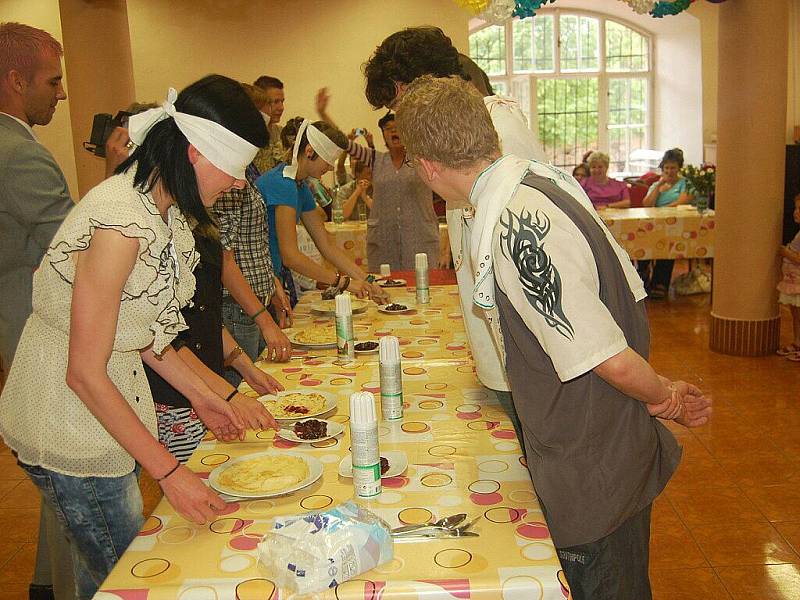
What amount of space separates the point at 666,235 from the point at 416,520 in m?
5.59

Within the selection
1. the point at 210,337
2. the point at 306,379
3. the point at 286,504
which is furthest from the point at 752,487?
the point at 286,504

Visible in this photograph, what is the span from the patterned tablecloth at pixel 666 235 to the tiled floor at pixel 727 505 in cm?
171

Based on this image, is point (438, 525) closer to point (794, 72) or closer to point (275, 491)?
point (275, 491)

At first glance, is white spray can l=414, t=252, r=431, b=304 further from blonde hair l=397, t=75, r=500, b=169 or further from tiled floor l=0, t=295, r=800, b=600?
blonde hair l=397, t=75, r=500, b=169

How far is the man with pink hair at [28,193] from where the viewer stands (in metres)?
2.34

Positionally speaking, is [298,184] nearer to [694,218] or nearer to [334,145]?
[334,145]

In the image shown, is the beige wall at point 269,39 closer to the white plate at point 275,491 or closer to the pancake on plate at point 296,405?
the pancake on plate at point 296,405

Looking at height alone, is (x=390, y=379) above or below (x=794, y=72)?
below

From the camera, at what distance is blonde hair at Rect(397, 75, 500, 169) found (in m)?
1.50

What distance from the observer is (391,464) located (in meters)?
1.58

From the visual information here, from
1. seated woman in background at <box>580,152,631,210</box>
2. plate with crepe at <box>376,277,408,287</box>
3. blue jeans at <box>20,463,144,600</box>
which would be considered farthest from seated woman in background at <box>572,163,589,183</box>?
blue jeans at <box>20,463,144,600</box>

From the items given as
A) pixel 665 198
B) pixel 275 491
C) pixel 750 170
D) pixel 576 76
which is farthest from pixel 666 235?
pixel 275 491

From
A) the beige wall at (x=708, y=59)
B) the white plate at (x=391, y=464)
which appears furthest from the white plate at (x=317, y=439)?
the beige wall at (x=708, y=59)

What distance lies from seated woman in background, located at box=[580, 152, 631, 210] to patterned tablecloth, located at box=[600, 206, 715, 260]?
1195 mm
